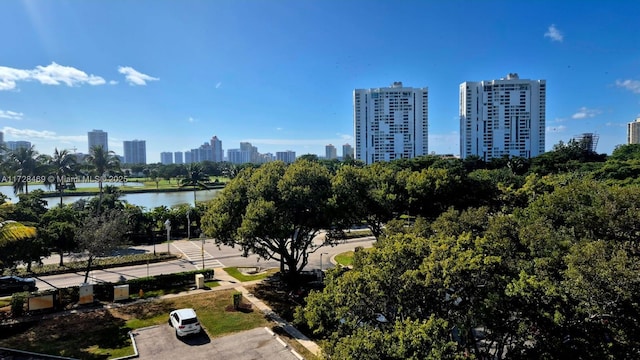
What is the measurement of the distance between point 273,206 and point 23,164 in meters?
40.5

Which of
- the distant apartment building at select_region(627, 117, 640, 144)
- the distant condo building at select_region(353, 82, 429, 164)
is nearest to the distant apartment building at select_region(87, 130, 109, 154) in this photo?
the distant condo building at select_region(353, 82, 429, 164)

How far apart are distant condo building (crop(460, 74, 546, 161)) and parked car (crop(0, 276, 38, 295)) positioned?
120 meters

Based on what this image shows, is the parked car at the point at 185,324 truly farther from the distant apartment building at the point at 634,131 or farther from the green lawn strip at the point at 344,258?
the distant apartment building at the point at 634,131

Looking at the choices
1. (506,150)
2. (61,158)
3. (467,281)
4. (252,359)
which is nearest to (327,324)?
(467,281)

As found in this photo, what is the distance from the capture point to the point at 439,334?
7.84 meters

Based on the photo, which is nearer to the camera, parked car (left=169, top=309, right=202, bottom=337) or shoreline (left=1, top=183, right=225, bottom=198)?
parked car (left=169, top=309, right=202, bottom=337)

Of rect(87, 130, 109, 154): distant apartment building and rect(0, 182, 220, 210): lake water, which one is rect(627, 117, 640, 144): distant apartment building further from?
rect(87, 130, 109, 154): distant apartment building

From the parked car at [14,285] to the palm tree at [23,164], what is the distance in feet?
87.6

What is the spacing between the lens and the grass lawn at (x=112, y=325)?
14.6 m

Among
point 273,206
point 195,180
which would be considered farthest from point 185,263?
point 195,180

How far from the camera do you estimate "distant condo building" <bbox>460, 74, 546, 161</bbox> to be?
118m

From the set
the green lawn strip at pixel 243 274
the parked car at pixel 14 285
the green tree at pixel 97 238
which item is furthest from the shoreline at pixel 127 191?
the green lawn strip at pixel 243 274

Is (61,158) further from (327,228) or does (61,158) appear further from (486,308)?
(486,308)

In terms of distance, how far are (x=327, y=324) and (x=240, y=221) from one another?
1115 centimetres
